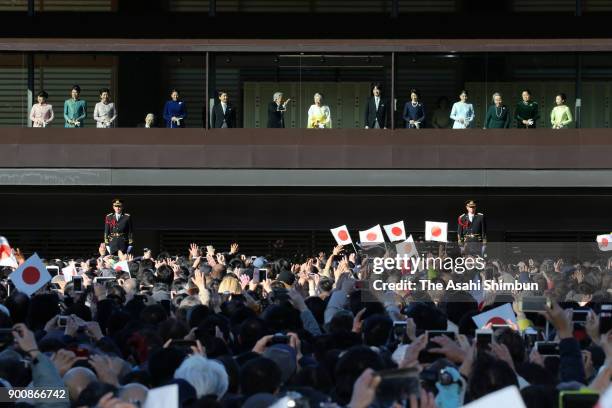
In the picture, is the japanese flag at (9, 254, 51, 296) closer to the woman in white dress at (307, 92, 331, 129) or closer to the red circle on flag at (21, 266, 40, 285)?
the red circle on flag at (21, 266, 40, 285)

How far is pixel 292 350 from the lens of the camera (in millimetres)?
8977

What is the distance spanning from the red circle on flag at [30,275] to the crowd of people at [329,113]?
1771 cm

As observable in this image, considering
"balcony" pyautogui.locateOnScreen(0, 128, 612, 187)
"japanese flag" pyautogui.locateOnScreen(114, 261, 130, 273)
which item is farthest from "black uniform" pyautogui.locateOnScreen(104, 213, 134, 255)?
"japanese flag" pyautogui.locateOnScreen(114, 261, 130, 273)

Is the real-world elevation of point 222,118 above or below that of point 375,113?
below

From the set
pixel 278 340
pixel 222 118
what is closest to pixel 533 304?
pixel 278 340

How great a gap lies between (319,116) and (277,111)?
3.21ft

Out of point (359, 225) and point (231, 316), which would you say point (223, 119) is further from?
point (231, 316)

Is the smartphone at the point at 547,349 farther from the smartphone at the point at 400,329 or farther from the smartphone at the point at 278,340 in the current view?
the smartphone at the point at 278,340

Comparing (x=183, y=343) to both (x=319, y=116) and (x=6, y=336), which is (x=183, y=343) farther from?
(x=319, y=116)

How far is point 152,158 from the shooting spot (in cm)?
3394

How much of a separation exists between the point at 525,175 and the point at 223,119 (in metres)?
7.18

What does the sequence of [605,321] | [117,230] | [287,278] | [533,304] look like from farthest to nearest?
1. [117,230]
2. [287,278]
3. [533,304]
4. [605,321]

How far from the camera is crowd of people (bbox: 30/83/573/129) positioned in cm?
3278

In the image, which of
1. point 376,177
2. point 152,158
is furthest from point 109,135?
point 376,177
